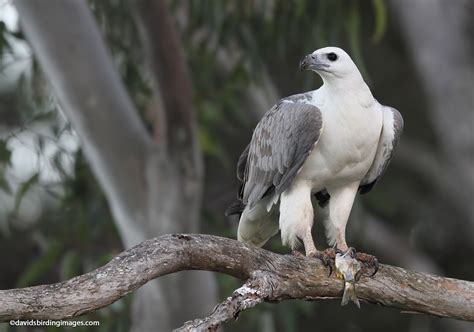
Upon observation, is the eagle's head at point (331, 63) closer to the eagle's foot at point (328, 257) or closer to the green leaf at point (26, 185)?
the eagle's foot at point (328, 257)

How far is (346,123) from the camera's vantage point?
156 inches

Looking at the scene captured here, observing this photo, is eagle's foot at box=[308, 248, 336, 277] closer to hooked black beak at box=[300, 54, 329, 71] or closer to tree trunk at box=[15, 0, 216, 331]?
hooked black beak at box=[300, 54, 329, 71]

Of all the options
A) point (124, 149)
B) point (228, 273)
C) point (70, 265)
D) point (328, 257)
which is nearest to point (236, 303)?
point (228, 273)

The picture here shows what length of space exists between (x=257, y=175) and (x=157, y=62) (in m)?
1.34

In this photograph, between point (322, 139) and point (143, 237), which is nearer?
point (322, 139)

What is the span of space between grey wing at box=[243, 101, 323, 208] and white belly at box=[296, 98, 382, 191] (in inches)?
2.0

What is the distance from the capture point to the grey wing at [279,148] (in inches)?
158

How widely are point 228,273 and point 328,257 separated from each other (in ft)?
2.04

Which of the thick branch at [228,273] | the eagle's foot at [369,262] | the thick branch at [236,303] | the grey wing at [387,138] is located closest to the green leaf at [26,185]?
the grey wing at [387,138]

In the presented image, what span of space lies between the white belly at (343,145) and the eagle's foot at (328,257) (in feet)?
1.22

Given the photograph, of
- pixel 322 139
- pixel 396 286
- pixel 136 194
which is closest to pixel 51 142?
pixel 136 194

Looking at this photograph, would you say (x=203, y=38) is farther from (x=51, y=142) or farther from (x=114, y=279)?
(x=114, y=279)

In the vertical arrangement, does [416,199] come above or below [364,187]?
below

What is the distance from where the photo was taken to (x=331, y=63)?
3.98 m
